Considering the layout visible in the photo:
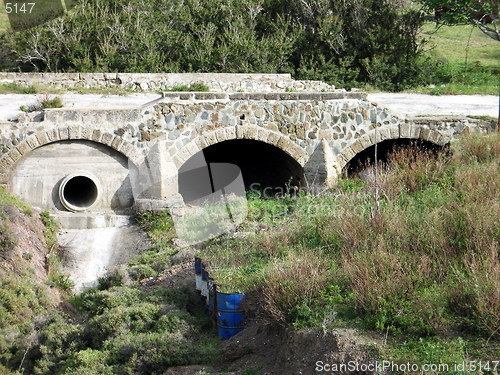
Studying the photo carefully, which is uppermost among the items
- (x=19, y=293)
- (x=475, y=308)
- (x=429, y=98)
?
(x=429, y=98)

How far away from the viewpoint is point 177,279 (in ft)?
39.8

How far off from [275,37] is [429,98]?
6945 mm

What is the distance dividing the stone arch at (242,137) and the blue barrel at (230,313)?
8.03m

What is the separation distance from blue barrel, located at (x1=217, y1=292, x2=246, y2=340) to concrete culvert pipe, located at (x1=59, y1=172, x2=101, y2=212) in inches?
313

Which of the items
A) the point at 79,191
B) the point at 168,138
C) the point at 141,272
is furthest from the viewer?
the point at 79,191

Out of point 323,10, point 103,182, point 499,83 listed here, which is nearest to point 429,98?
point 499,83

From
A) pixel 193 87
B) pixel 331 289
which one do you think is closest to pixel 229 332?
pixel 331 289

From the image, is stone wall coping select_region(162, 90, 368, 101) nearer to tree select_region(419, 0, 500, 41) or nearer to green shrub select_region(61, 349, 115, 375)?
tree select_region(419, 0, 500, 41)

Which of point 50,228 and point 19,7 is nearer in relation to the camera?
point 50,228

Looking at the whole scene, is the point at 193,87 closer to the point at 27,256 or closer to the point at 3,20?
the point at 27,256

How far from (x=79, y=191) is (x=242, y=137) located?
3.95 m

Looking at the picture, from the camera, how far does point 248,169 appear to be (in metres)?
21.3

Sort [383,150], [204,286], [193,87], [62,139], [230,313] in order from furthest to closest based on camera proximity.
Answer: [193,87], [383,150], [62,139], [204,286], [230,313]

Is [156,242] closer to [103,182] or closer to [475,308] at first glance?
[103,182]
